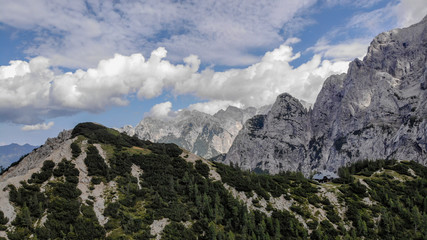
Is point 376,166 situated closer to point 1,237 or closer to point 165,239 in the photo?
point 165,239

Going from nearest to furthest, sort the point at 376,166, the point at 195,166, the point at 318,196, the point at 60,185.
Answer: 1. the point at 60,185
2. the point at 318,196
3. the point at 195,166
4. the point at 376,166

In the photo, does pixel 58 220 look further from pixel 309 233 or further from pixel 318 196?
pixel 318 196

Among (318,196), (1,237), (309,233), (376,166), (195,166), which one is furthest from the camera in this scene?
(376,166)

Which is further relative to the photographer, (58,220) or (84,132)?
(84,132)

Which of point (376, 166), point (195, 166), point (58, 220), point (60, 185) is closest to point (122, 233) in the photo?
point (58, 220)

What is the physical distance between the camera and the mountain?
7744cm

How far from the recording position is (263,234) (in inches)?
3494

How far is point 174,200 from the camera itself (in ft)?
322

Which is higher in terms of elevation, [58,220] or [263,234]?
[58,220]

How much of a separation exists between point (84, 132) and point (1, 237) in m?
64.9

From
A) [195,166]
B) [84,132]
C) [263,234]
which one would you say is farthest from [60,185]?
[263,234]

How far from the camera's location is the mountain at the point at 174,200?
3049 inches

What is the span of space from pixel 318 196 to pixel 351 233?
1983 centimetres

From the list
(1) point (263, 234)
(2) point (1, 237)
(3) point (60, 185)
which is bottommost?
(1) point (263, 234)
